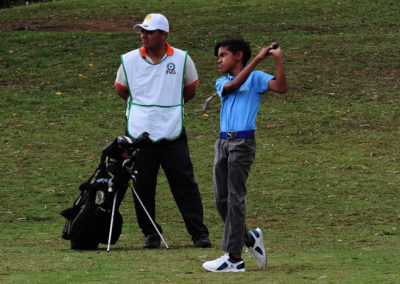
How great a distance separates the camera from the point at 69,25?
21672 mm

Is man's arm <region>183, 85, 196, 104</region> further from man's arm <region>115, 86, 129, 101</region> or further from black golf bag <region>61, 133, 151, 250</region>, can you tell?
black golf bag <region>61, 133, 151, 250</region>

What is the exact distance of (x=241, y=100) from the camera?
244 inches

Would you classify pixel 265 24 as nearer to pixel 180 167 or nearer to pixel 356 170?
pixel 356 170

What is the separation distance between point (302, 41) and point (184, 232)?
11.3m

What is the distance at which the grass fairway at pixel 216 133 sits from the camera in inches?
260

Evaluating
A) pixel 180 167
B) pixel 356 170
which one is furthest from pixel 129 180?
pixel 356 170

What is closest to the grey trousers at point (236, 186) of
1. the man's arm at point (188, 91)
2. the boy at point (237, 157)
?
the boy at point (237, 157)

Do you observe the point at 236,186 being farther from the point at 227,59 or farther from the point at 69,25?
the point at 69,25

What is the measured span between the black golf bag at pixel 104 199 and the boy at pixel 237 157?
1277 mm

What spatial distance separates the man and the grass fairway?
43 centimetres

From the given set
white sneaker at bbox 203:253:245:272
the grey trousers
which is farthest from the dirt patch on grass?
white sneaker at bbox 203:253:245:272

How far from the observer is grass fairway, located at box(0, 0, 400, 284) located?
6613mm

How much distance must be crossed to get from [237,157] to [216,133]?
818 centimetres

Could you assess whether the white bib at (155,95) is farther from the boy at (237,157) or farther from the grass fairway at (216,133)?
the boy at (237,157)
